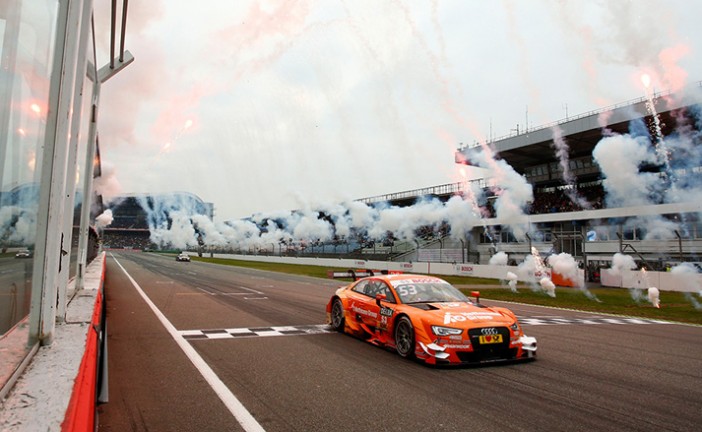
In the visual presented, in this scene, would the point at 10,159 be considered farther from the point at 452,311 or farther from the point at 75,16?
the point at 452,311

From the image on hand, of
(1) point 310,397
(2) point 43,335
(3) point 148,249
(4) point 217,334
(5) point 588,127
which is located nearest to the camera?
(2) point 43,335

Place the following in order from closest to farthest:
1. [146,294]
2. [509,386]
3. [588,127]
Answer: [509,386] < [146,294] < [588,127]

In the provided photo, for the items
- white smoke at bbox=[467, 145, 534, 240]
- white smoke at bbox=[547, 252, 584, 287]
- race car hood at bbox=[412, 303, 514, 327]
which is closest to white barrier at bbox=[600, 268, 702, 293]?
white smoke at bbox=[547, 252, 584, 287]

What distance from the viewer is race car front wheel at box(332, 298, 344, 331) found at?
9211 mm

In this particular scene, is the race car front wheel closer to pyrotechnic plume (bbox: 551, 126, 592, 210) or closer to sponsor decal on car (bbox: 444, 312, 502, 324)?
sponsor decal on car (bbox: 444, 312, 502, 324)

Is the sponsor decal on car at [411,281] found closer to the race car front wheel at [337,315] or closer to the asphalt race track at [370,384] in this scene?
the asphalt race track at [370,384]

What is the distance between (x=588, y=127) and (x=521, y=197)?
7.84 m

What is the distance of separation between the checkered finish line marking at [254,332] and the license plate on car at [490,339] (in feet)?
11.8

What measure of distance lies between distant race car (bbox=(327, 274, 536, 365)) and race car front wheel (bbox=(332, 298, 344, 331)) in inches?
6.0

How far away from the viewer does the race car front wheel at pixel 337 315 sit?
30.2ft

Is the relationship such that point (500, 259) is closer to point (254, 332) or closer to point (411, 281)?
point (411, 281)

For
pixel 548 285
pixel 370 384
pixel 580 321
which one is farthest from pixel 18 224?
pixel 548 285

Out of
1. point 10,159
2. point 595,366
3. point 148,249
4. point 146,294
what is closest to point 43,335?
point 10,159

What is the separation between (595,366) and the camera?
6.68 m
